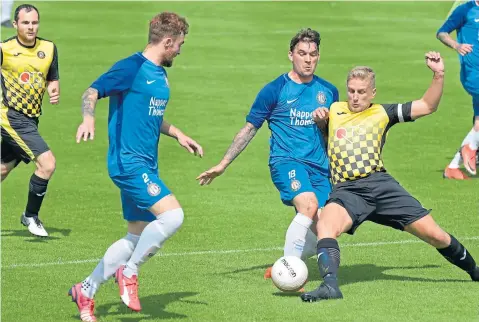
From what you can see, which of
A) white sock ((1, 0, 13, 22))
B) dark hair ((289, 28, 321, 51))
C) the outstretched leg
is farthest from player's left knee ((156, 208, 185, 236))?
white sock ((1, 0, 13, 22))

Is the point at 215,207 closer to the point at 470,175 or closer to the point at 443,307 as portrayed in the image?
the point at 470,175

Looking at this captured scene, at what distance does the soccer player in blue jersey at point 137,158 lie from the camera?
10.0m

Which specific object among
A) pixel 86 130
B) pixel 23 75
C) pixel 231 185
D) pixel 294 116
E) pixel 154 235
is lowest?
pixel 231 185

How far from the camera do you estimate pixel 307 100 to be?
1159 cm

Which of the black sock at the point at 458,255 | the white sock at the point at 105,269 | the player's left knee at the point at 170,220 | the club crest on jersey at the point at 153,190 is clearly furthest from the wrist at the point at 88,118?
the black sock at the point at 458,255

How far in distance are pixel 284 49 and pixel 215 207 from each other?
12.2 metres

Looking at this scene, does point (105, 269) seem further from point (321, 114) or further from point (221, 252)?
point (221, 252)

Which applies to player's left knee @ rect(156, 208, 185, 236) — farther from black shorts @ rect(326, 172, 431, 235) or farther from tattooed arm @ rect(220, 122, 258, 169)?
black shorts @ rect(326, 172, 431, 235)

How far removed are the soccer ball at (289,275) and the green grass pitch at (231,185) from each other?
0.48ft

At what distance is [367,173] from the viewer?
11000 millimetres

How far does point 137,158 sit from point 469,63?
839 centimetres

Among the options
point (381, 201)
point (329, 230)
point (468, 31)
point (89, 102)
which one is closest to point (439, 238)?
point (381, 201)

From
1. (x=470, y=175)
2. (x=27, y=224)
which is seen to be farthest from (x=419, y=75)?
(x=27, y=224)

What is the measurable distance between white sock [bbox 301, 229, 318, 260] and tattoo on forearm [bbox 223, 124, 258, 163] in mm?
1048
